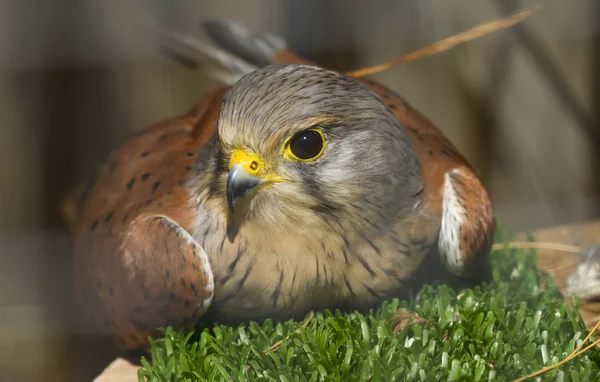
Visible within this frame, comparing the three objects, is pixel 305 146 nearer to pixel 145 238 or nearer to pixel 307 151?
pixel 307 151

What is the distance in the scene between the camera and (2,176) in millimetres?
3627

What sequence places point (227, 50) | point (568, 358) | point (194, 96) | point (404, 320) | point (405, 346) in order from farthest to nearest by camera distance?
point (194, 96) < point (227, 50) < point (404, 320) < point (405, 346) < point (568, 358)

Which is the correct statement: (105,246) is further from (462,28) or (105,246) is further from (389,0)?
(462,28)

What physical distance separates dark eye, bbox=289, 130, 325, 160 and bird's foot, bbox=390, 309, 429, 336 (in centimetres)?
51

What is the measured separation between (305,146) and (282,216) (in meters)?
0.21

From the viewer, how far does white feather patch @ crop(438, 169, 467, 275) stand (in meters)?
2.22

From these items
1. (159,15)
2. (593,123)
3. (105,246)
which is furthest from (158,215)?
(593,123)

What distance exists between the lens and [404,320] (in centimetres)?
210

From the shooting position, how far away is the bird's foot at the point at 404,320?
205 cm

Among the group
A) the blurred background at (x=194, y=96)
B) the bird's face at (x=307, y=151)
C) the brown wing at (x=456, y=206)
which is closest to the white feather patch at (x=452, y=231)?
the brown wing at (x=456, y=206)

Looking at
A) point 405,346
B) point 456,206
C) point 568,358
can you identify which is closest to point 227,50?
point 456,206

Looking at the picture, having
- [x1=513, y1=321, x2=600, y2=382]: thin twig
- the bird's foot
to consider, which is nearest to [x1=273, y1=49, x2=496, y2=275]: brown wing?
the bird's foot

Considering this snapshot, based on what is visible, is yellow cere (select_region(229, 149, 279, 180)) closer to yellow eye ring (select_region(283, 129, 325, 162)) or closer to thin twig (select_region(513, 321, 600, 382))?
yellow eye ring (select_region(283, 129, 325, 162))

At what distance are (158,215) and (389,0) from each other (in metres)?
2.01
